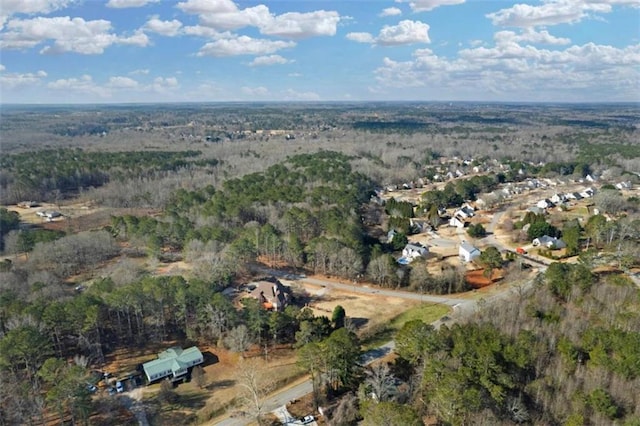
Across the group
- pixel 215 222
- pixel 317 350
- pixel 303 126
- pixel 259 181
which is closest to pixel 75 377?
pixel 317 350

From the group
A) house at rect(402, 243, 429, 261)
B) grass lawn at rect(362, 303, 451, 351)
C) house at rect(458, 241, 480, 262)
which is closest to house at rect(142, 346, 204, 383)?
grass lawn at rect(362, 303, 451, 351)

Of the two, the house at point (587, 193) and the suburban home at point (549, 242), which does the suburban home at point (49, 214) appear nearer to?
the suburban home at point (549, 242)

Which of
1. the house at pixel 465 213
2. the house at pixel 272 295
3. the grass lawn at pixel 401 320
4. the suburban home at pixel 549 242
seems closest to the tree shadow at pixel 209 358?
the house at pixel 272 295

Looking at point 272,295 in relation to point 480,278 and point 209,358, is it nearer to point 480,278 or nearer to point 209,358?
point 209,358

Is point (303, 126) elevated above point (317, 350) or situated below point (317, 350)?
above

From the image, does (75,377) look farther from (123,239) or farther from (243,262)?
(123,239)

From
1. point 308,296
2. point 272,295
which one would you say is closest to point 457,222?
point 308,296

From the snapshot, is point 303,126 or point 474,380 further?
point 303,126
